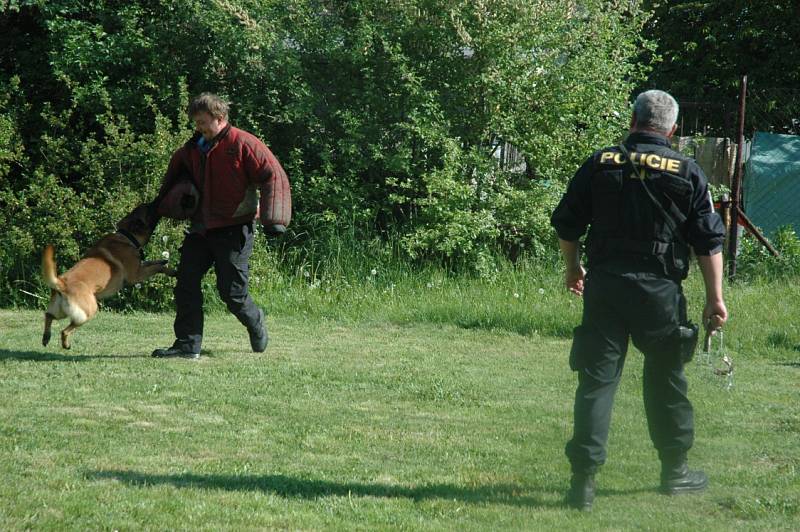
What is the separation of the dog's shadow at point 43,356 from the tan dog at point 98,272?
14cm

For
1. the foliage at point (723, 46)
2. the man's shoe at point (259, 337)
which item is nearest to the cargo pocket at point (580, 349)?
the man's shoe at point (259, 337)

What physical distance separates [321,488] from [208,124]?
12.0ft

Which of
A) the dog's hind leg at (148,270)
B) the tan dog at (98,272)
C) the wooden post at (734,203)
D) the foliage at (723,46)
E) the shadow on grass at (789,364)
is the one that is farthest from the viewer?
the foliage at (723,46)

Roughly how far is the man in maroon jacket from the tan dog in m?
0.63

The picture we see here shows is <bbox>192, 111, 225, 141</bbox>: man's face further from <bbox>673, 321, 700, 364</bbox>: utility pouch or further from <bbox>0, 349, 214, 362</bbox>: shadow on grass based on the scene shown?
<bbox>673, 321, 700, 364</bbox>: utility pouch

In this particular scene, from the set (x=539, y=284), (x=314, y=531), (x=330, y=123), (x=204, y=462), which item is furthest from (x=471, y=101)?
(x=314, y=531)

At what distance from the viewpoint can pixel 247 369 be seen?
7.74 m

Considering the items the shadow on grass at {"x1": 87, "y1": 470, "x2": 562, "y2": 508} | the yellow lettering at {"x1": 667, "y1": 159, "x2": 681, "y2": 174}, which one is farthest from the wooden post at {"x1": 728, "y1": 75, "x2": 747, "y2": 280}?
the shadow on grass at {"x1": 87, "y1": 470, "x2": 562, "y2": 508}

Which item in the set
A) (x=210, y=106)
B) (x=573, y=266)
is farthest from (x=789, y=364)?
(x=210, y=106)

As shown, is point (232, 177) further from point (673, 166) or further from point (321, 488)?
point (673, 166)

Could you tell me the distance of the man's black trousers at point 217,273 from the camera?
309 inches

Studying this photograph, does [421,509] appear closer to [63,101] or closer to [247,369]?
[247,369]

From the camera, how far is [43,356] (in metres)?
8.10

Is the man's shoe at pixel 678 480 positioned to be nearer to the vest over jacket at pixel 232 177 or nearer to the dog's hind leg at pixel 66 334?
the vest over jacket at pixel 232 177
